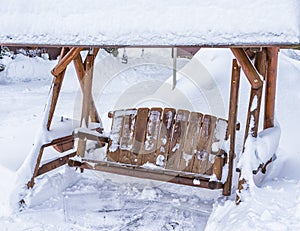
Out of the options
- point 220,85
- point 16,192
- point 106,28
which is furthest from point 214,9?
point 220,85

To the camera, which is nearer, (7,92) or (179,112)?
(179,112)

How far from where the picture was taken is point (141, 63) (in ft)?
51.0

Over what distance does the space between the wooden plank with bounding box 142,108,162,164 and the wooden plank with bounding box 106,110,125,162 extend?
33 centimetres

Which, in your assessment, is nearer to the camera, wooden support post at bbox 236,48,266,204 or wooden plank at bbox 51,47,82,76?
wooden support post at bbox 236,48,266,204

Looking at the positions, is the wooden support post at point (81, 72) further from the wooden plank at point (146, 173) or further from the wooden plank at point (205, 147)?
the wooden plank at point (205, 147)

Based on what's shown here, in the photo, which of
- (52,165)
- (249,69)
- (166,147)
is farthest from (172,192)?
(249,69)

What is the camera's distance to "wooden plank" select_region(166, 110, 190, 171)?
3.83 metres

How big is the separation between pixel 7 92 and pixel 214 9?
28.7ft

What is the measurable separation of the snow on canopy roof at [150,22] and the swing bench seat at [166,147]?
4.22ft

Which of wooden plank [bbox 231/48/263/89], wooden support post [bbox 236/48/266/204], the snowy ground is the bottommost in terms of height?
the snowy ground

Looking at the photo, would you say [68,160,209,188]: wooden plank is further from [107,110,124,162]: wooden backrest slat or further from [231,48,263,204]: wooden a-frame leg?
[231,48,263,204]: wooden a-frame leg

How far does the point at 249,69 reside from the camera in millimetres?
3062

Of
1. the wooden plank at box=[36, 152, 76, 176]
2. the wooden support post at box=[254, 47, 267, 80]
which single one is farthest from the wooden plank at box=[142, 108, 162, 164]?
the wooden support post at box=[254, 47, 267, 80]

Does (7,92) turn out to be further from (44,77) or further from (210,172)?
(210,172)
